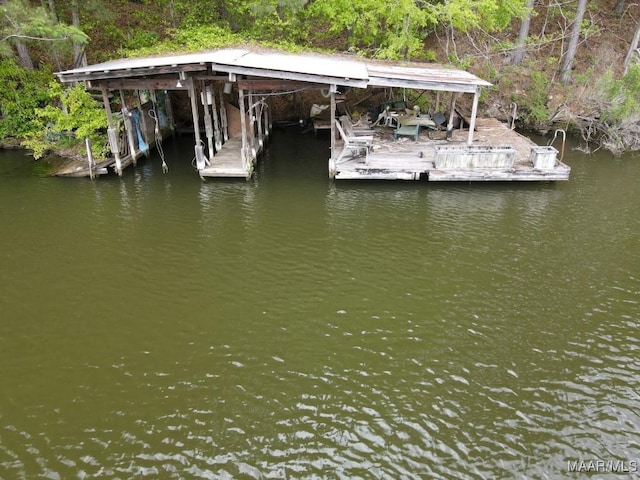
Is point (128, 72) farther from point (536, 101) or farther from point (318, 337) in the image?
point (536, 101)

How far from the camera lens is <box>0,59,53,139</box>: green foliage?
19436 mm

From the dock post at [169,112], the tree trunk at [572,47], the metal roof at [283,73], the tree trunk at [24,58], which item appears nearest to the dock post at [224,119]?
the dock post at [169,112]

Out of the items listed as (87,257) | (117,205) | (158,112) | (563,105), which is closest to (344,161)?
(117,205)

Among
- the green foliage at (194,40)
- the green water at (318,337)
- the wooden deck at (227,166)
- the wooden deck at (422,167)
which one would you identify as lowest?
the green water at (318,337)

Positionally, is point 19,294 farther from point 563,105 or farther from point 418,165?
point 563,105

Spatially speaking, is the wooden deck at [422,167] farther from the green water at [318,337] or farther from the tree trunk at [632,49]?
the tree trunk at [632,49]

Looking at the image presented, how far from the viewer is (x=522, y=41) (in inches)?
965

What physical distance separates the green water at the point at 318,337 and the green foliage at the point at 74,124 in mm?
3546

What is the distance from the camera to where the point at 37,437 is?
661 centimetres

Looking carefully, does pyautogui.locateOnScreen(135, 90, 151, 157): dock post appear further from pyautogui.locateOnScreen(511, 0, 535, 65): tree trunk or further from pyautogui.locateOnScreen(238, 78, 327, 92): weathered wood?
pyautogui.locateOnScreen(511, 0, 535, 65): tree trunk

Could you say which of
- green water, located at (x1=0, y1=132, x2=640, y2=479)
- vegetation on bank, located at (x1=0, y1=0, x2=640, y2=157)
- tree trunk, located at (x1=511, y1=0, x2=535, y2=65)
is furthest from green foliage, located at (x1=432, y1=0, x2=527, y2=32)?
green water, located at (x1=0, y1=132, x2=640, y2=479)

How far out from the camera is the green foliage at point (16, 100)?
1944 centimetres

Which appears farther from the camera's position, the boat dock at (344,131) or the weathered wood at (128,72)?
the boat dock at (344,131)

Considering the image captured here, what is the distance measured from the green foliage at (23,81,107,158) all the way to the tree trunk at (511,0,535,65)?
21.2 metres
